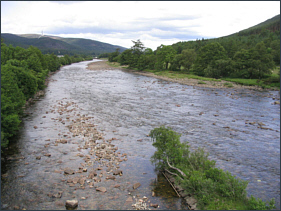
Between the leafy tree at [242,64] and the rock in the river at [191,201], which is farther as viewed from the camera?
the leafy tree at [242,64]

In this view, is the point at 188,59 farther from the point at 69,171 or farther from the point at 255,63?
the point at 69,171

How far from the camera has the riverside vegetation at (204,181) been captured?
44.8ft

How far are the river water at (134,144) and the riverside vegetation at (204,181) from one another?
1.29 meters

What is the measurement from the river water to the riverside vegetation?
4.22 ft

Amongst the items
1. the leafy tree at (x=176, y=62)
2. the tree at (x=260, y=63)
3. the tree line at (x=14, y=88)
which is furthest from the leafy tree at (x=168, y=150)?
the leafy tree at (x=176, y=62)

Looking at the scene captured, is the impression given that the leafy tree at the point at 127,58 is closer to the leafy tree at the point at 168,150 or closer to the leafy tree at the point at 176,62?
the leafy tree at the point at 176,62

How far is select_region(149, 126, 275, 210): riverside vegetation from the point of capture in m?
13.7

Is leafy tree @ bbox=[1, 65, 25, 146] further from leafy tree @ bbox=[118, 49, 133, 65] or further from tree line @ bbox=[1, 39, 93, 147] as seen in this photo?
leafy tree @ bbox=[118, 49, 133, 65]

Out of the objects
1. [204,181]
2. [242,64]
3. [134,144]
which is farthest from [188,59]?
[204,181]

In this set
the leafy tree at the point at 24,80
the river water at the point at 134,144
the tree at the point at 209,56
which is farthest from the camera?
the tree at the point at 209,56

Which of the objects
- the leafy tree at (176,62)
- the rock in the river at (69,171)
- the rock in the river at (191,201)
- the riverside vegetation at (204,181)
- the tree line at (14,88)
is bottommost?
the rock in the river at (69,171)

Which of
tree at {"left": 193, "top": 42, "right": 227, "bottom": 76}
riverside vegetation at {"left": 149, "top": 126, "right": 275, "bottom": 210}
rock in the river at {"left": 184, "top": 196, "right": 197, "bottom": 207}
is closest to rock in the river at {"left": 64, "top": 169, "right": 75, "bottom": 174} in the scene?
riverside vegetation at {"left": 149, "top": 126, "right": 275, "bottom": 210}

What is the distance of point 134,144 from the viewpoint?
965 inches

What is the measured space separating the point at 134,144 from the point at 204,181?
1106cm
